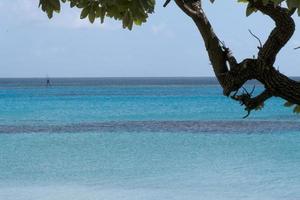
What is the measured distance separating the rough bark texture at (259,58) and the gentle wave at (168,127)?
25450 millimetres

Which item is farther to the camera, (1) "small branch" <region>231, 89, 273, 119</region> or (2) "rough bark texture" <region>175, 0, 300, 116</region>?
(1) "small branch" <region>231, 89, 273, 119</region>

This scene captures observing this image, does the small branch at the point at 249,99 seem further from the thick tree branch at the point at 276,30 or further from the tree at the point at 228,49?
the thick tree branch at the point at 276,30

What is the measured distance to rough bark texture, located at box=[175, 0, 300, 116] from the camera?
3.12 m

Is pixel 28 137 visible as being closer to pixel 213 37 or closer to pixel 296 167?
pixel 296 167

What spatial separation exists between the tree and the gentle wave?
25451 millimetres

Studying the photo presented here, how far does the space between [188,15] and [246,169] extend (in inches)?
613

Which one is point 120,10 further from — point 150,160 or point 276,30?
point 150,160

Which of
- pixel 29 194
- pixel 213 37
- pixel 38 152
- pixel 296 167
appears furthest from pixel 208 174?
pixel 213 37

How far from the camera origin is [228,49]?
3.21 meters

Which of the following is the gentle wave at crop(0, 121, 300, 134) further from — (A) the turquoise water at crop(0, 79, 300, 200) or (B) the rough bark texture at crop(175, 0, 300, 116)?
(B) the rough bark texture at crop(175, 0, 300, 116)

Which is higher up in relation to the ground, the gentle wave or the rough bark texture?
the rough bark texture

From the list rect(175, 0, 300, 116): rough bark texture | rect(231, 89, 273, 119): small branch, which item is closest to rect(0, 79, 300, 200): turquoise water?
rect(231, 89, 273, 119): small branch

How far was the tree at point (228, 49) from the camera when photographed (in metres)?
3.02

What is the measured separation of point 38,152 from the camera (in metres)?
21.9
